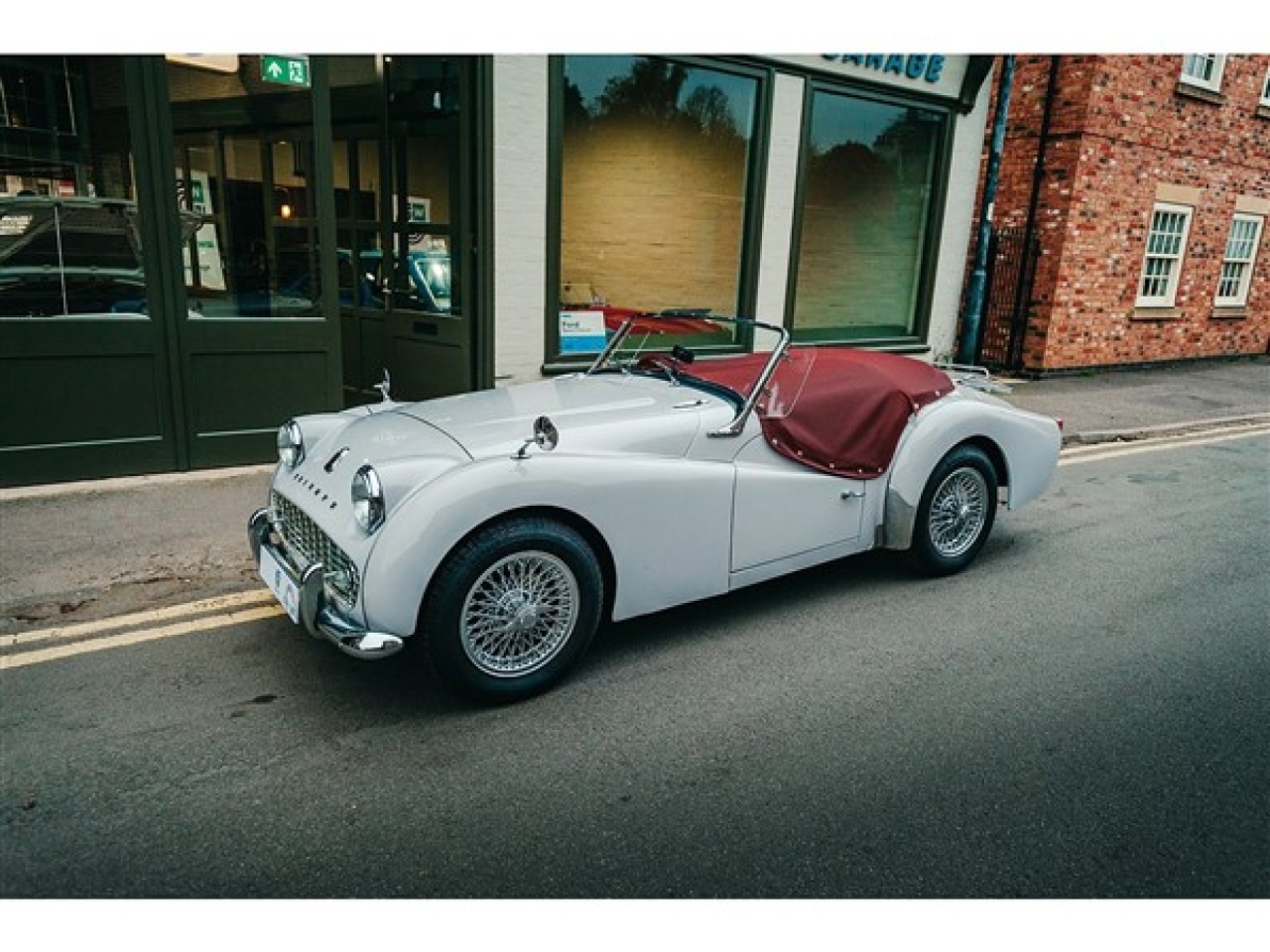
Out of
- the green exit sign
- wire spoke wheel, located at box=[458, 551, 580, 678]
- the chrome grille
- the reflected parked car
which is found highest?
the green exit sign

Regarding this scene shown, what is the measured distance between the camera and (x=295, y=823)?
2709 millimetres

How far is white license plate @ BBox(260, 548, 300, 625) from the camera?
11.0 feet

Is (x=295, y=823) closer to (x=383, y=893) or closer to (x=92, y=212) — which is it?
(x=383, y=893)

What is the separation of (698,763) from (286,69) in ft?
19.1

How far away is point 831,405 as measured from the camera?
14.4 ft

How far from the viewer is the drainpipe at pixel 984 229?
1102 centimetres

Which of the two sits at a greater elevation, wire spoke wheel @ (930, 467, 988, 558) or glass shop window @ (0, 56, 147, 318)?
glass shop window @ (0, 56, 147, 318)

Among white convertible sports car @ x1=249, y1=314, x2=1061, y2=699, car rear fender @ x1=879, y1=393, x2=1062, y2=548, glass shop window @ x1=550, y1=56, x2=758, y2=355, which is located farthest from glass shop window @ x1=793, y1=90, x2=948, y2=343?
white convertible sports car @ x1=249, y1=314, x2=1061, y2=699

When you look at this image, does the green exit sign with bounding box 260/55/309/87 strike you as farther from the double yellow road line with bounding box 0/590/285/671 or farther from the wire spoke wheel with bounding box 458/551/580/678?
the wire spoke wheel with bounding box 458/551/580/678

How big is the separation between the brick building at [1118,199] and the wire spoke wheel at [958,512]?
8659 mm


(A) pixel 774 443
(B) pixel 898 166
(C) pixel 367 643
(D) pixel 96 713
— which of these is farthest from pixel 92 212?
(B) pixel 898 166

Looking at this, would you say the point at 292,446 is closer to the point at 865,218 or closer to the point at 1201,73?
the point at 865,218

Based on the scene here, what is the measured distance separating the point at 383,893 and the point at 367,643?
35.8 inches

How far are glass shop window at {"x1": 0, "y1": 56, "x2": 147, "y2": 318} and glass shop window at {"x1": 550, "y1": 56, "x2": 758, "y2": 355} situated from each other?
12.0 feet
